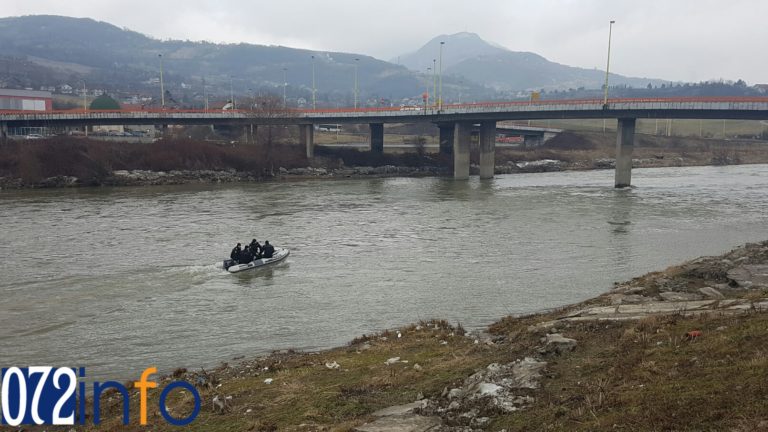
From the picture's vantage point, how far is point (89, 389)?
15.6 metres

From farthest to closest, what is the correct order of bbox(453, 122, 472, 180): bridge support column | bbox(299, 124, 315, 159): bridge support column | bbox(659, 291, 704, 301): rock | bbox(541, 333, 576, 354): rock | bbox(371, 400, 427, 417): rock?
bbox(299, 124, 315, 159): bridge support column → bbox(453, 122, 472, 180): bridge support column → bbox(659, 291, 704, 301): rock → bbox(541, 333, 576, 354): rock → bbox(371, 400, 427, 417): rock

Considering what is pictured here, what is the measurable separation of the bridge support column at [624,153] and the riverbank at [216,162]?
26840mm

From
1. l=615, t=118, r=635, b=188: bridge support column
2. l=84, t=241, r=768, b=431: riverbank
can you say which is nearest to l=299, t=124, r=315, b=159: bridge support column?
l=615, t=118, r=635, b=188: bridge support column

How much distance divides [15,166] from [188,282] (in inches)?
2295

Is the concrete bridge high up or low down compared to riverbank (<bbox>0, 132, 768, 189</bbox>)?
up

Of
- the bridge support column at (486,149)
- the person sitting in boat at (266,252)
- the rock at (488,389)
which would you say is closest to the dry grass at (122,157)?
the bridge support column at (486,149)

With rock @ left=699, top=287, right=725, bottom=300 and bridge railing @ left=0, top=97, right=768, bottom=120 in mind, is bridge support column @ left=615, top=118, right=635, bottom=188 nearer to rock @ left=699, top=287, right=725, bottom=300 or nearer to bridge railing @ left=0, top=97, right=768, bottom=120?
bridge railing @ left=0, top=97, right=768, bottom=120

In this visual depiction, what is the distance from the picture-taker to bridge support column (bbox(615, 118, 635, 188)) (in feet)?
244

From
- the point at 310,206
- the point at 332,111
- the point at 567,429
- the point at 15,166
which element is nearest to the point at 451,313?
the point at 567,429

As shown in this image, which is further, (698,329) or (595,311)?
(595,311)

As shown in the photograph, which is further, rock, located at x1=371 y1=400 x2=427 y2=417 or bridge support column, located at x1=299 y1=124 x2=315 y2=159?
bridge support column, located at x1=299 y1=124 x2=315 y2=159

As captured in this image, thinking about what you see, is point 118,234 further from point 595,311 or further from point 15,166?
point 15,166

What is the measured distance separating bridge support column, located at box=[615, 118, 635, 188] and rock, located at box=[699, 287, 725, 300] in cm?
5783

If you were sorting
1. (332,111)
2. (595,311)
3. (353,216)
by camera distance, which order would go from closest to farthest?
(595,311), (353,216), (332,111)
